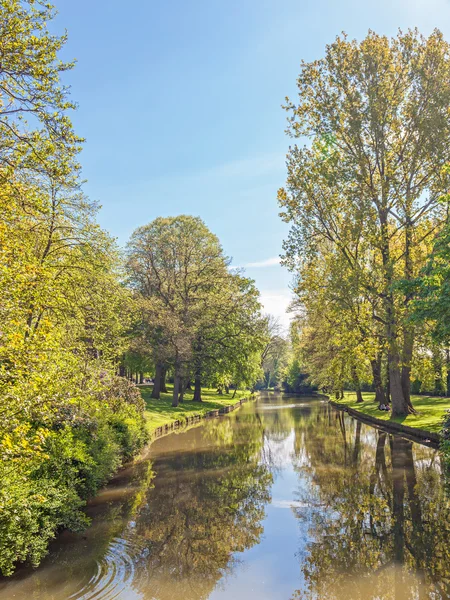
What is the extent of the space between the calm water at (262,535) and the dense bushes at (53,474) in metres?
0.69

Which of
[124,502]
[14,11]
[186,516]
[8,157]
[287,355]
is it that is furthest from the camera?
[287,355]

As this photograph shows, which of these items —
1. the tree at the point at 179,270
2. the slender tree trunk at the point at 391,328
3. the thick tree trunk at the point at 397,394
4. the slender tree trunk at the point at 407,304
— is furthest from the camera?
the tree at the point at 179,270

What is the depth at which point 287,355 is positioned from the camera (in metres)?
109

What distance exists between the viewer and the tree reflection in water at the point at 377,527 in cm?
723

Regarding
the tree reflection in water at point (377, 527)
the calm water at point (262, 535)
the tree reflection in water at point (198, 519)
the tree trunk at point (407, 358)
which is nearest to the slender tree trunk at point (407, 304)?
the tree trunk at point (407, 358)

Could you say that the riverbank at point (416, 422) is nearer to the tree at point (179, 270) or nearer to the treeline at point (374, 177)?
the treeline at point (374, 177)

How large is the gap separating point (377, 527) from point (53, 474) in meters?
7.43

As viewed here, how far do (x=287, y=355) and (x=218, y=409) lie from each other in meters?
67.1

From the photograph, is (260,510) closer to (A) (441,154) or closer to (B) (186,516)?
(B) (186,516)

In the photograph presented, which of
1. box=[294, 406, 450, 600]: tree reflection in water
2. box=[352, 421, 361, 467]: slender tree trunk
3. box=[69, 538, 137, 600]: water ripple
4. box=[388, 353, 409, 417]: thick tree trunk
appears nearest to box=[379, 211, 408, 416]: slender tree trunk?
box=[388, 353, 409, 417]: thick tree trunk

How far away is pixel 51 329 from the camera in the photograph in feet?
36.6

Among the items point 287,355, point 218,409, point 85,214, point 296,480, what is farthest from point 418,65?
point 287,355

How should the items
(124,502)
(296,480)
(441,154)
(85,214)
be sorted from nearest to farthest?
1. (124,502)
2. (296,480)
3. (85,214)
4. (441,154)

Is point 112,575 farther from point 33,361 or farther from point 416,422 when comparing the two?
point 416,422
